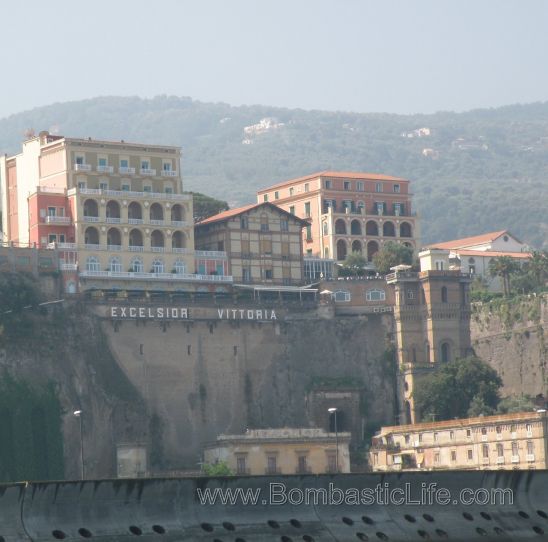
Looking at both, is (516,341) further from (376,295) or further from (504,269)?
(376,295)

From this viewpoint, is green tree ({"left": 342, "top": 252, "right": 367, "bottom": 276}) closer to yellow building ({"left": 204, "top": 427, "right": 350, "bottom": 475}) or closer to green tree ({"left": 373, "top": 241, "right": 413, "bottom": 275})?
green tree ({"left": 373, "top": 241, "right": 413, "bottom": 275})

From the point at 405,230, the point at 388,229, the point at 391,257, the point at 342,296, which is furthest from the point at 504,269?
the point at 342,296

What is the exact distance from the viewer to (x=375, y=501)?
179 ft

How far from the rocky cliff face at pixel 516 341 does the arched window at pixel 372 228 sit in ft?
56.2

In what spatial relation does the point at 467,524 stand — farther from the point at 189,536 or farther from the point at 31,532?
the point at 31,532

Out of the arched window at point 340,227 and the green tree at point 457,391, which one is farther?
the arched window at point 340,227

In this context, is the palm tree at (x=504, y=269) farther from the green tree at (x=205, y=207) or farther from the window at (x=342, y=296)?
the green tree at (x=205, y=207)

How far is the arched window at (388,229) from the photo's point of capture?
596 ft

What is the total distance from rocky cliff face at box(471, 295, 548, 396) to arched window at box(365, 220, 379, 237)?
17131 millimetres

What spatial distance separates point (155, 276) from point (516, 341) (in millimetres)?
36246

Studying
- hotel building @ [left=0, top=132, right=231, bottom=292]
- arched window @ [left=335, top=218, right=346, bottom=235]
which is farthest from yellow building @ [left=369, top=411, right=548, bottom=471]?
arched window @ [left=335, top=218, right=346, bottom=235]

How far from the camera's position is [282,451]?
139 meters

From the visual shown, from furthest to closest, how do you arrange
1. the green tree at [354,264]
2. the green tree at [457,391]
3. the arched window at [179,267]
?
the green tree at [354,264] < the arched window at [179,267] < the green tree at [457,391]

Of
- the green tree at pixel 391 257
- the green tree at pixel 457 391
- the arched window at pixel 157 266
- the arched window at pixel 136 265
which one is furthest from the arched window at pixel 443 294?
the arched window at pixel 136 265
